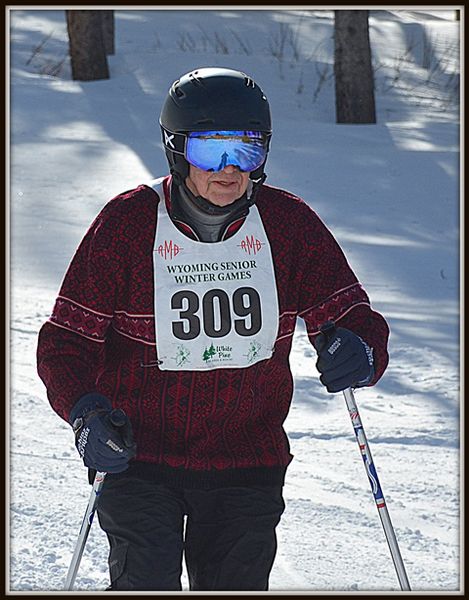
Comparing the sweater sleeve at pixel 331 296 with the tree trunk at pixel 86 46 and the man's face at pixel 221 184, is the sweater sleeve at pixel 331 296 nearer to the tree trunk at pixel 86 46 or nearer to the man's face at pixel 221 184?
the man's face at pixel 221 184

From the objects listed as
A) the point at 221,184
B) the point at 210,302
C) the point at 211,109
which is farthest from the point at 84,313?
the point at 211,109

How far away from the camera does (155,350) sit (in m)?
3.23

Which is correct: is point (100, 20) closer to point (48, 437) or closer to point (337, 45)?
point (337, 45)

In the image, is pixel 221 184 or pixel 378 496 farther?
pixel 378 496

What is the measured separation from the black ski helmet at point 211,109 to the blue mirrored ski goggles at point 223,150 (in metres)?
0.02

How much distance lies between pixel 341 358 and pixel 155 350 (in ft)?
1.69

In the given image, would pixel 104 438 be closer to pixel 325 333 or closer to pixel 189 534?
pixel 189 534

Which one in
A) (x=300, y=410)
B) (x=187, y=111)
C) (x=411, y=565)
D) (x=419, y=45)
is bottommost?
(x=419, y=45)

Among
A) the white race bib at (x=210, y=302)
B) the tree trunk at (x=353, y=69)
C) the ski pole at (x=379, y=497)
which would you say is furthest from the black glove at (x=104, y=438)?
the tree trunk at (x=353, y=69)

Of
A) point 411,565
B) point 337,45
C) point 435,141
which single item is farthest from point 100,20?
Answer: point 411,565

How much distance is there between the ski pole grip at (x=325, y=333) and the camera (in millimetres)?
3246

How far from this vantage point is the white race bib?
10.6 feet

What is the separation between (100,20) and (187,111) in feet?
44.3

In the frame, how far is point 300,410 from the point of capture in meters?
6.21
